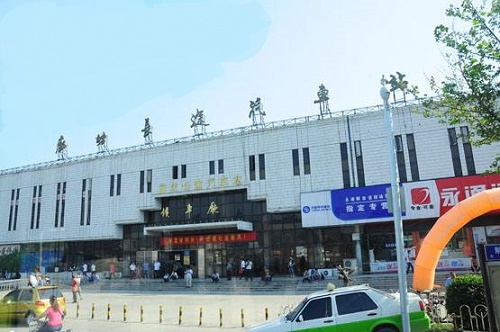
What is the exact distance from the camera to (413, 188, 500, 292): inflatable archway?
14.4 meters

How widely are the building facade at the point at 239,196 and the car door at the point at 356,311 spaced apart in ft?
64.0

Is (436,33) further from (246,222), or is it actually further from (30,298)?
(246,222)

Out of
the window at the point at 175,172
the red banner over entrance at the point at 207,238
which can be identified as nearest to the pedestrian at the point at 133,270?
the red banner over entrance at the point at 207,238

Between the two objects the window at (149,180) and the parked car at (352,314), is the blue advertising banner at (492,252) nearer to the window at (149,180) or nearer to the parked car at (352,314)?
the parked car at (352,314)

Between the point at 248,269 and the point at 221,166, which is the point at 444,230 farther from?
the point at 221,166

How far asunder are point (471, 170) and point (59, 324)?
27.2 meters

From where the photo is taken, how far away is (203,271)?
118 ft

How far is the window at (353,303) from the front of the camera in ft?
32.6

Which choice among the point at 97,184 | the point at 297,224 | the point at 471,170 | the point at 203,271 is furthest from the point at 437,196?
the point at 97,184

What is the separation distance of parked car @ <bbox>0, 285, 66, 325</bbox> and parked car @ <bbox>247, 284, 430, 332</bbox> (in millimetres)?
9983

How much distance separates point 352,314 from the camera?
989cm

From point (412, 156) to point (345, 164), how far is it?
478 cm

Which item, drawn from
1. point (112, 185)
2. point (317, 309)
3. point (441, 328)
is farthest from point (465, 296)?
point (112, 185)

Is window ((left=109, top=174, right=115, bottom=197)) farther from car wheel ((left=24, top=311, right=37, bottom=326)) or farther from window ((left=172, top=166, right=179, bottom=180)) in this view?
car wheel ((left=24, top=311, right=37, bottom=326))
